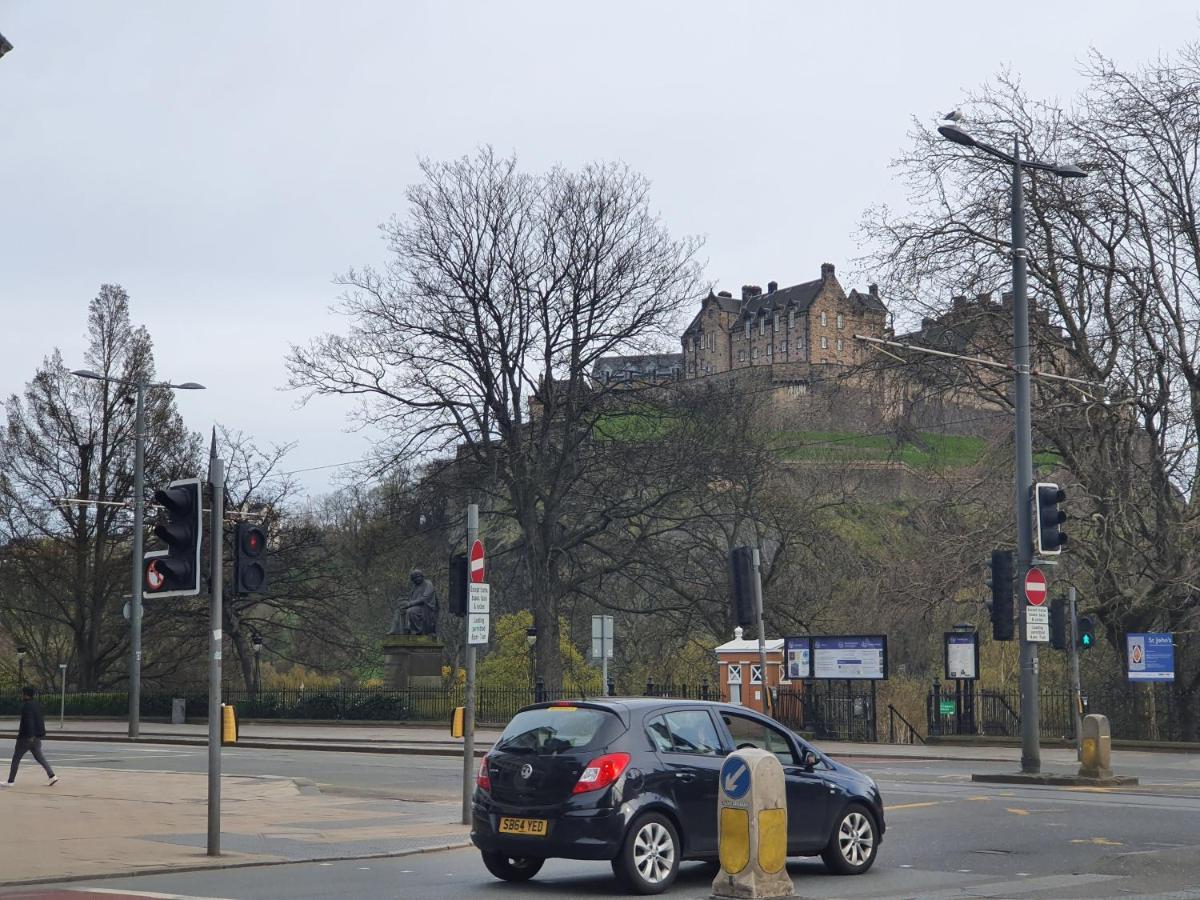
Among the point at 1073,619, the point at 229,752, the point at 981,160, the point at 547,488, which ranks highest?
the point at 981,160

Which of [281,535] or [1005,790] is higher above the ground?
[281,535]

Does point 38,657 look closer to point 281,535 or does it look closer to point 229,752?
point 281,535

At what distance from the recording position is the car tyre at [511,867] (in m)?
12.7

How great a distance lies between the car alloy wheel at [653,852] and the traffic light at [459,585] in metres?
5.92

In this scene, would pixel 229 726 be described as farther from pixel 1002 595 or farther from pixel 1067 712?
pixel 1067 712

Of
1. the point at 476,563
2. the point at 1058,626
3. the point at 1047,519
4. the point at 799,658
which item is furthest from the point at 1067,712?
the point at 476,563

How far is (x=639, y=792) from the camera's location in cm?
1184

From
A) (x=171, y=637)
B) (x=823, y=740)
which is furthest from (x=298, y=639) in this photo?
(x=823, y=740)

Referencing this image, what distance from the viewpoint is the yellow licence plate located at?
1194 cm

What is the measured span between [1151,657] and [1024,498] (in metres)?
9.53

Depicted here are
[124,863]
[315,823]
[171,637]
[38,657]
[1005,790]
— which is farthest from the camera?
[38,657]

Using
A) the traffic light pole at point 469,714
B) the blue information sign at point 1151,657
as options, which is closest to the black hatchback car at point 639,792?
the traffic light pole at point 469,714

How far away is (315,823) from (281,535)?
43247 mm

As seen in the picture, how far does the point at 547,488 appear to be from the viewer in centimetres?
4712
